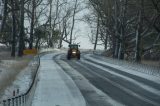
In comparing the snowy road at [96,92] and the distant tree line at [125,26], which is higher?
the distant tree line at [125,26]

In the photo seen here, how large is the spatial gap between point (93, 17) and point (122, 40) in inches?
827

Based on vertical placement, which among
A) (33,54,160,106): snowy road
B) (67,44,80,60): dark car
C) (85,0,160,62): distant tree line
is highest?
(85,0,160,62): distant tree line

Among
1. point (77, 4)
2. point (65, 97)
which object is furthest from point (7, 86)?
point (77, 4)

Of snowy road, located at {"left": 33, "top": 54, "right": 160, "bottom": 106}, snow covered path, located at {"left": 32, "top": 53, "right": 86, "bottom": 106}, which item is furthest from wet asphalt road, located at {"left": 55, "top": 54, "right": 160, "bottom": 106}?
snow covered path, located at {"left": 32, "top": 53, "right": 86, "bottom": 106}

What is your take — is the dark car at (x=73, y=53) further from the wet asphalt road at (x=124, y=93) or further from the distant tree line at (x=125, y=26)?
the wet asphalt road at (x=124, y=93)

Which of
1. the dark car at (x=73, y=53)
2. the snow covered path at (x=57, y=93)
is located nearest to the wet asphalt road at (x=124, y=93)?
the snow covered path at (x=57, y=93)

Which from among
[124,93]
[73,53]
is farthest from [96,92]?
[73,53]

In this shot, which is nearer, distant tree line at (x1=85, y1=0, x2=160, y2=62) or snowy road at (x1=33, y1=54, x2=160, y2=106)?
snowy road at (x1=33, y1=54, x2=160, y2=106)

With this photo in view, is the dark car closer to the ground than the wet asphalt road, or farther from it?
farther from it

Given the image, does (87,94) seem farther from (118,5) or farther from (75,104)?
(118,5)

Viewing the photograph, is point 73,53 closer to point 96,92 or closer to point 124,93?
point 96,92

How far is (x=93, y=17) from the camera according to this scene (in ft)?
265

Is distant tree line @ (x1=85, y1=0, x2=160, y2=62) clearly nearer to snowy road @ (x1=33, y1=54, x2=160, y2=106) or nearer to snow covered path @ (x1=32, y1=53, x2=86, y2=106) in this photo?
snowy road @ (x1=33, y1=54, x2=160, y2=106)

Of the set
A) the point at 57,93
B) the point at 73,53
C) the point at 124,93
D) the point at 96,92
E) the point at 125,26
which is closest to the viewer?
the point at 57,93
